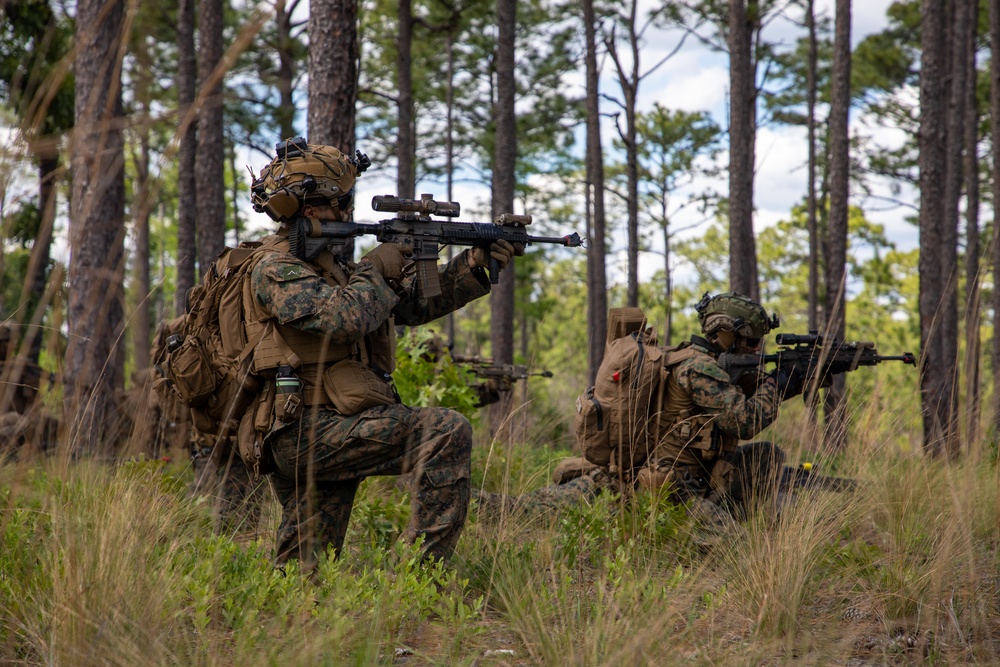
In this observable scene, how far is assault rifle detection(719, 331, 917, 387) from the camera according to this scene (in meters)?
5.32

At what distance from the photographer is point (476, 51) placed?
22.3 m

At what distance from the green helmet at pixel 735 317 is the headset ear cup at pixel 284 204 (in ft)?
8.62

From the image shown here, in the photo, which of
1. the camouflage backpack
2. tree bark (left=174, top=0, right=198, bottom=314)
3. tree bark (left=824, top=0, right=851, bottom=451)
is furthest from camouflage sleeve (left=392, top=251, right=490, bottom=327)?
tree bark (left=174, top=0, right=198, bottom=314)

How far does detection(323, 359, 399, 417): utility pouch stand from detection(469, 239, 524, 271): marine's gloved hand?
2.45ft

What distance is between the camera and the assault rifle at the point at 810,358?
17.5 feet

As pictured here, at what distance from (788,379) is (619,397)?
1244 mm

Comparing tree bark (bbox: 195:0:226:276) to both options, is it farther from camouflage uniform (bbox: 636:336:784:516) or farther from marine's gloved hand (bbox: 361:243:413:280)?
marine's gloved hand (bbox: 361:243:413:280)

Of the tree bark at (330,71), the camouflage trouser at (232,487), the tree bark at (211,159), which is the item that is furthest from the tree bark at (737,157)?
the tree bark at (211,159)

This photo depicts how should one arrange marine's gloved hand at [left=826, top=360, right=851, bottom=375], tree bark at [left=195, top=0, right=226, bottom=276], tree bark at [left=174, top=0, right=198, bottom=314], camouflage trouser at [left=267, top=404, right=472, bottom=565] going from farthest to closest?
tree bark at [left=174, top=0, right=198, bottom=314]
tree bark at [left=195, top=0, right=226, bottom=276]
marine's gloved hand at [left=826, top=360, right=851, bottom=375]
camouflage trouser at [left=267, top=404, right=472, bottom=565]

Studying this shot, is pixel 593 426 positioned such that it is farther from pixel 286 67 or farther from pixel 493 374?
pixel 286 67

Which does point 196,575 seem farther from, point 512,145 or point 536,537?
point 512,145

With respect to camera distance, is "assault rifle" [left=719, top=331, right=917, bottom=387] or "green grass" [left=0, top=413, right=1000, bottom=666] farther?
"assault rifle" [left=719, top=331, right=917, bottom=387]

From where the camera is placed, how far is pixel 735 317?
5.38 metres

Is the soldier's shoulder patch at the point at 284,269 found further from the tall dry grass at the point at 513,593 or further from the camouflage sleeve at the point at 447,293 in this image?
the tall dry grass at the point at 513,593
